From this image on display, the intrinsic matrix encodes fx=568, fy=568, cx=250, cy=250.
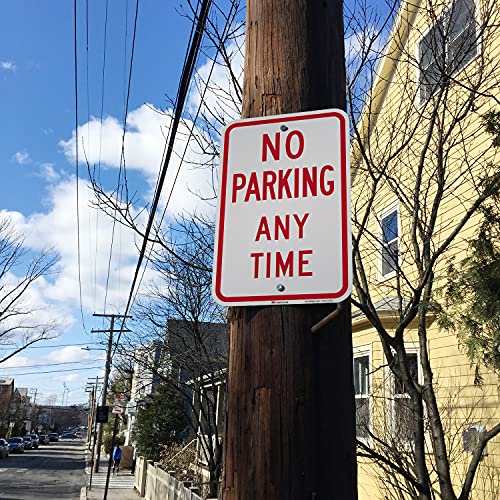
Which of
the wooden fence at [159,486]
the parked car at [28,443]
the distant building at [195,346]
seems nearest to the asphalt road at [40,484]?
the wooden fence at [159,486]

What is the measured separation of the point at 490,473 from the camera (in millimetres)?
7773

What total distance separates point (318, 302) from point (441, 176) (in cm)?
429

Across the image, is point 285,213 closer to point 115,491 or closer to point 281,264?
point 281,264

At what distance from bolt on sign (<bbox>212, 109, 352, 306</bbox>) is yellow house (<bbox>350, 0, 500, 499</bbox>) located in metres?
3.31

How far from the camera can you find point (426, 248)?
5.65 meters

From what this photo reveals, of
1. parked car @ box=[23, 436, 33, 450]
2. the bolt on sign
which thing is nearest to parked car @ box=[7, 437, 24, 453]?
parked car @ box=[23, 436, 33, 450]

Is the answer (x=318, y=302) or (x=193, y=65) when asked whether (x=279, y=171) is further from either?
(x=193, y=65)

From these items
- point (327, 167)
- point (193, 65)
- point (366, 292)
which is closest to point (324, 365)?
point (327, 167)

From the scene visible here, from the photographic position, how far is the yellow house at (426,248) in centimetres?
532

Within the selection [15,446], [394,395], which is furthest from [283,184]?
[15,446]

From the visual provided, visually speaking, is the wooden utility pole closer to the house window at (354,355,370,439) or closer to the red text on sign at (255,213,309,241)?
the red text on sign at (255,213,309,241)

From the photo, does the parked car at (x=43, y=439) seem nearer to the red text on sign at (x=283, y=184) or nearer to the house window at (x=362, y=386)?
the house window at (x=362, y=386)

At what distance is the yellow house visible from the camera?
5.32 m

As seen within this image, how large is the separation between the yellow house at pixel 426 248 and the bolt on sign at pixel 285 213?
3.31 metres
